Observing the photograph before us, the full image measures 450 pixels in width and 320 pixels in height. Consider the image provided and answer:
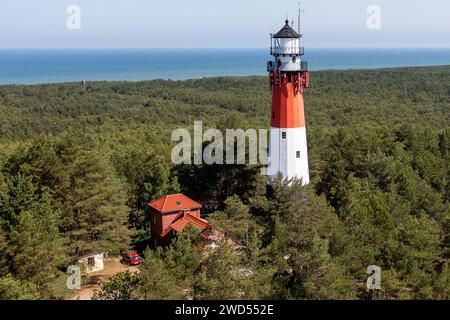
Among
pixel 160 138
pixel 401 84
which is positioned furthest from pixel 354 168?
pixel 401 84

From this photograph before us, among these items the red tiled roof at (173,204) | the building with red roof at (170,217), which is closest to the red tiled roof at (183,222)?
the building with red roof at (170,217)

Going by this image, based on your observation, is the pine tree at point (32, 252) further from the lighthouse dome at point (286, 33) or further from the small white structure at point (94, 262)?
the lighthouse dome at point (286, 33)

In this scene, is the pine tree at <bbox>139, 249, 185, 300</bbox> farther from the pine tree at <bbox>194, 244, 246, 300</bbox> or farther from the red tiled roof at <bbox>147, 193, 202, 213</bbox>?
the red tiled roof at <bbox>147, 193, 202, 213</bbox>

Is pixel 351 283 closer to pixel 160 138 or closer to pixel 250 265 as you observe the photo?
pixel 250 265

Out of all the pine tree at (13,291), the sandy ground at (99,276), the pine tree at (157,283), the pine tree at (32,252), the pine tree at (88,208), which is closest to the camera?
the pine tree at (13,291)

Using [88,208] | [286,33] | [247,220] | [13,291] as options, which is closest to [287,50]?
[286,33]

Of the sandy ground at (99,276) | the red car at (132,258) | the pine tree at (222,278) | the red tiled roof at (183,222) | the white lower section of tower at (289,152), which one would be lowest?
the sandy ground at (99,276)
